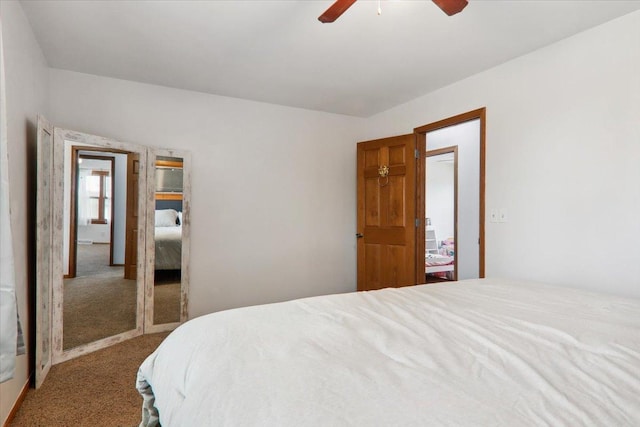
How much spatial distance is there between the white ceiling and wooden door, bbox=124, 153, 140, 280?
86cm

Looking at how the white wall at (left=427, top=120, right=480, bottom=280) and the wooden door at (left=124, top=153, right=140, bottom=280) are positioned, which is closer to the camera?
the wooden door at (left=124, top=153, right=140, bottom=280)

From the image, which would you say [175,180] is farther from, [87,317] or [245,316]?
[245,316]

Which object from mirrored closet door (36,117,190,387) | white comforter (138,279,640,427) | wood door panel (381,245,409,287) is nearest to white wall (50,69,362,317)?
mirrored closet door (36,117,190,387)

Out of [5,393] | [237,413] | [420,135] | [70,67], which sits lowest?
[5,393]

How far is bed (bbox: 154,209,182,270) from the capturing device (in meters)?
3.21

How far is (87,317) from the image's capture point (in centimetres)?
276

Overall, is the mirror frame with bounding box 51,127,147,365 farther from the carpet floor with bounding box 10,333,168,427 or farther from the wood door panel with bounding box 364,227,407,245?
the wood door panel with bounding box 364,227,407,245

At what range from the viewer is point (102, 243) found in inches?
115

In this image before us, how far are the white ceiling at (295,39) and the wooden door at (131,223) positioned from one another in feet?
2.81

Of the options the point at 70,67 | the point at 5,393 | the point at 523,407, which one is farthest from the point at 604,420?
the point at 70,67

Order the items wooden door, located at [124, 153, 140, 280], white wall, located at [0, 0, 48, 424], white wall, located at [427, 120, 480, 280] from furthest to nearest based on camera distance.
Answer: white wall, located at [427, 120, 480, 280] < wooden door, located at [124, 153, 140, 280] < white wall, located at [0, 0, 48, 424]

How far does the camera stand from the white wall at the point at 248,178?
321 centimetres

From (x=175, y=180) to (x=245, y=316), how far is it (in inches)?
97.6

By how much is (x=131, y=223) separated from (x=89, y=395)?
144 cm
